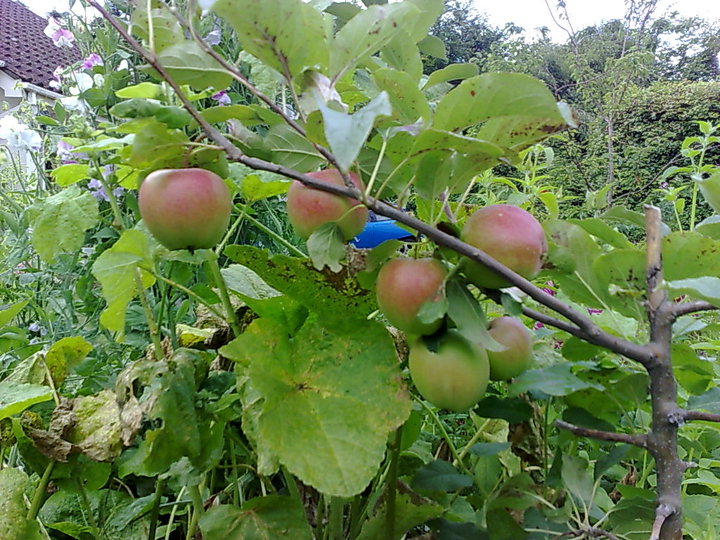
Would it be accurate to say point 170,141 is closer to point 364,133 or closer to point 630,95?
point 364,133

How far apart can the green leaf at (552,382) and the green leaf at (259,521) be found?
0.20 metres

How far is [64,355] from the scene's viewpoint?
56cm

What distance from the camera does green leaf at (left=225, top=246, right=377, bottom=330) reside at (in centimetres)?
41

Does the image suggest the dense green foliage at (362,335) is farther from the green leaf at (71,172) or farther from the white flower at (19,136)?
the white flower at (19,136)

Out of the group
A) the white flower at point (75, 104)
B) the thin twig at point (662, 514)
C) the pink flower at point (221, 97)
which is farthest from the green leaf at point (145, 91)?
the white flower at point (75, 104)

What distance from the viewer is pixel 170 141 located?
324 mm

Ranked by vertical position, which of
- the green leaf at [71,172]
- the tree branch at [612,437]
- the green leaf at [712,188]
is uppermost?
the green leaf at [712,188]

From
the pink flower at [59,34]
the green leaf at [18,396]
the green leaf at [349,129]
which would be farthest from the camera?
the pink flower at [59,34]

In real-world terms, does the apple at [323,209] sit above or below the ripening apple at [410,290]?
above

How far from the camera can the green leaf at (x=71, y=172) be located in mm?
551

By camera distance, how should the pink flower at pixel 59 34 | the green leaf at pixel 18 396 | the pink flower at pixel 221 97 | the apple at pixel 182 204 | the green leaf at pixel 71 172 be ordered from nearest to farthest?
1. the apple at pixel 182 204
2. the green leaf at pixel 18 396
3. the green leaf at pixel 71 172
4. the pink flower at pixel 221 97
5. the pink flower at pixel 59 34

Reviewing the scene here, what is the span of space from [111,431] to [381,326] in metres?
0.24

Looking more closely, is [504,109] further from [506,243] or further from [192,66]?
[192,66]

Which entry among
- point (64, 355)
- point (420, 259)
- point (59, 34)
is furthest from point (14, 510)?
point (59, 34)
